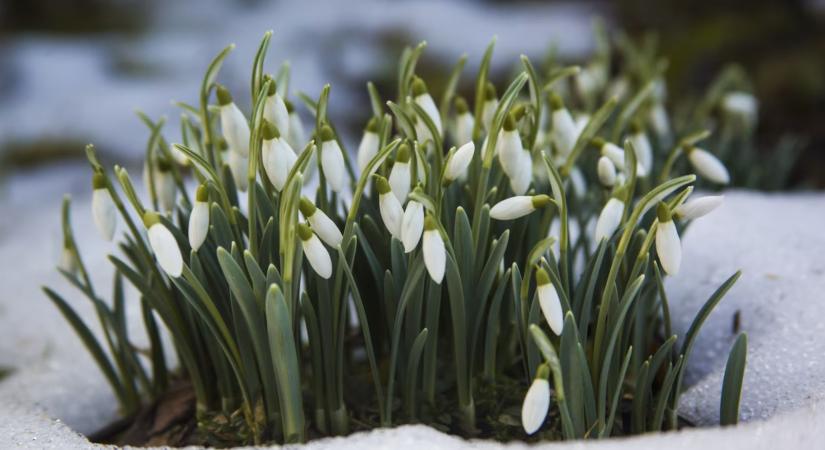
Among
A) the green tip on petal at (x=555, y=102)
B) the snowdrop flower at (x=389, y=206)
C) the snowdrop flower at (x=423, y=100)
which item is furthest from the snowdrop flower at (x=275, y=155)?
the green tip on petal at (x=555, y=102)

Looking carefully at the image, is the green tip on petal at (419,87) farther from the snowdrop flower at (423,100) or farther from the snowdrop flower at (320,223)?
the snowdrop flower at (320,223)

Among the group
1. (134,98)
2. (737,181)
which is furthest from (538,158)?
(134,98)

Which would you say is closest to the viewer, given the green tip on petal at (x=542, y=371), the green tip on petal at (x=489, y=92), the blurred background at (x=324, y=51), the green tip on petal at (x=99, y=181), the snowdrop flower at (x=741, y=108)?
the green tip on petal at (x=542, y=371)

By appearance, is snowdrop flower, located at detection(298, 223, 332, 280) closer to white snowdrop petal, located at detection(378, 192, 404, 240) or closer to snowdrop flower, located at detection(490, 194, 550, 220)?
white snowdrop petal, located at detection(378, 192, 404, 240)

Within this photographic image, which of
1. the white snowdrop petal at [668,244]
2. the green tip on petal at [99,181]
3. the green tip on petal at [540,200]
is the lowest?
the white snowdrop petal at [668,244]

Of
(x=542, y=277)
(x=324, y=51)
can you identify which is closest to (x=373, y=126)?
(x=542, y=277)

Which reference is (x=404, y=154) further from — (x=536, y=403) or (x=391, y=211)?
(x=536, y=403)
